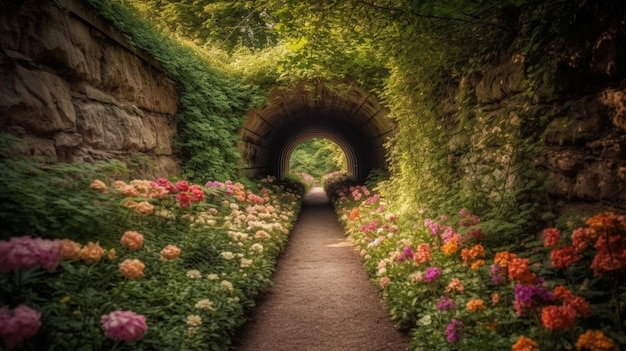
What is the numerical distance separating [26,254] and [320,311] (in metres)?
3.38

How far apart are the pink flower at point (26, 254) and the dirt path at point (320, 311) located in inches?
87.6

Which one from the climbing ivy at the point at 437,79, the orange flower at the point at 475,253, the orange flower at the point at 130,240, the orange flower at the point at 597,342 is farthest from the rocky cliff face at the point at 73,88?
the orange flower at the point at 597,342

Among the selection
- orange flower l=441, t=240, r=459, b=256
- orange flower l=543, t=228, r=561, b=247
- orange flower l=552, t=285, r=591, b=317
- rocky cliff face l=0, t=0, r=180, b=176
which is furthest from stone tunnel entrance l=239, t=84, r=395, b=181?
orange flower l=552, t=285, r=591, b=317

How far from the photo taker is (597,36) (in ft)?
9.59

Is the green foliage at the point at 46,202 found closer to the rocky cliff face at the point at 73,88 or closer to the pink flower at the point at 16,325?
the rocky cliff face at the point at 73,88

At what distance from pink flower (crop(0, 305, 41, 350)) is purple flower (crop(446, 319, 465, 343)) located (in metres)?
2.77

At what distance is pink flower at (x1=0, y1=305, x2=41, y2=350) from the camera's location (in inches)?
63.4

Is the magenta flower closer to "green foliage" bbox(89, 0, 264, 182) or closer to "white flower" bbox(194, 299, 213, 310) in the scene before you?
"white flower" bbox(194, 299, 213, 310)

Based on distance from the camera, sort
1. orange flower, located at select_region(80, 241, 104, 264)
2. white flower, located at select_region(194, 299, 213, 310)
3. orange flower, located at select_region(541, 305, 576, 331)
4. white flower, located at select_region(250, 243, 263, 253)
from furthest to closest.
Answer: white flower, located at select_region(250, 243, 263, 253)
white flower, located at select_region(194, 299, 213, 310)
orange flower, located at select_region(80, 241, 104, 264)
orange flower, located at select_region(541, 305, 576, 331)

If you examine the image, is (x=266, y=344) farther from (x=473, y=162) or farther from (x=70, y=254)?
(x=473, y=162)

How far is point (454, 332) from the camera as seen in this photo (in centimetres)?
272

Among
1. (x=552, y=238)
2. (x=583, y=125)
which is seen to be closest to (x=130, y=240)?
(x=552, y=238)

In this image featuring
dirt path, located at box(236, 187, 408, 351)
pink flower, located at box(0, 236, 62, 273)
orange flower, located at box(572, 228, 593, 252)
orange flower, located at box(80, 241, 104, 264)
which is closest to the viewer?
pink flower, located at box(0, 236, 62, 273)

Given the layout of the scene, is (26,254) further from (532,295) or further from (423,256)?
(423,256)
